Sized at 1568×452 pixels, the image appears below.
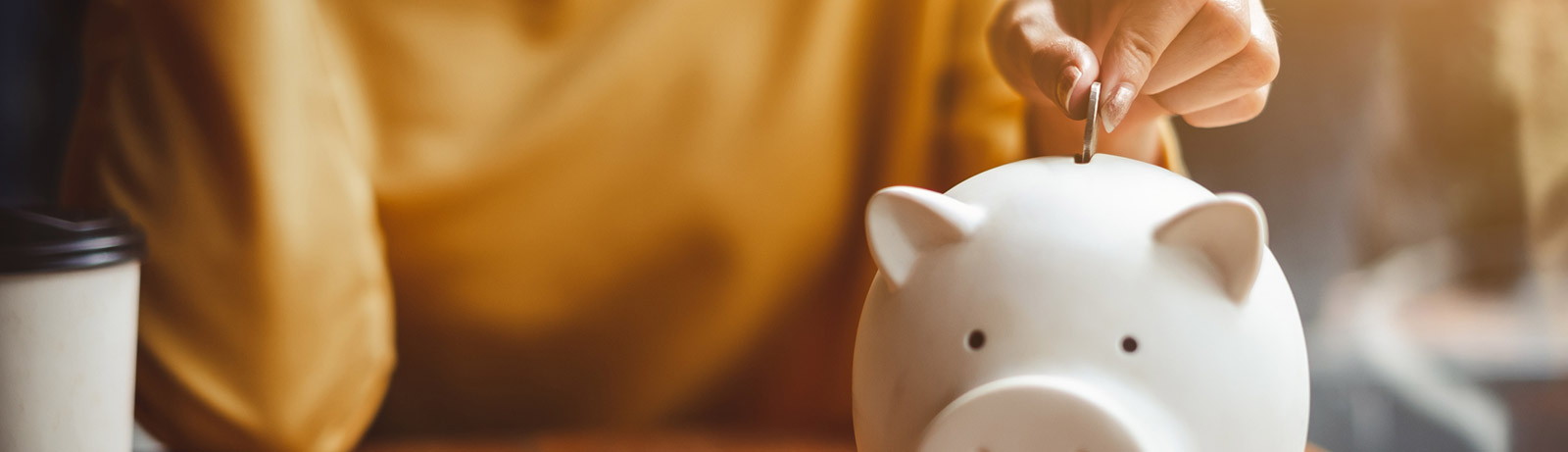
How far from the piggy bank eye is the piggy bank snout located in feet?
0.05

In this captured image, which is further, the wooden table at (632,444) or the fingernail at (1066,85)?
the wooden table at (632,444)

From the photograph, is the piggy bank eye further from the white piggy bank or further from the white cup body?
the white cup body

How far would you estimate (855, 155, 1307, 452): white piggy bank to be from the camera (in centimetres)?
33

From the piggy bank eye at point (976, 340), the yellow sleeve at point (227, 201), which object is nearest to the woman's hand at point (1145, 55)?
the piggy bank eye at point (976, 340)

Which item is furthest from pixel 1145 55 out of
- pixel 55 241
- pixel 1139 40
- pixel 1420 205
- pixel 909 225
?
pixel 1420 205

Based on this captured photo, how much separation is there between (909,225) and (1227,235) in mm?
104

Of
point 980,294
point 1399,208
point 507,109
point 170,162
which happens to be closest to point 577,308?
point 507,109

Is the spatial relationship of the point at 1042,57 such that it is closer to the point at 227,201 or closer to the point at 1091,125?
the point at 1091,125

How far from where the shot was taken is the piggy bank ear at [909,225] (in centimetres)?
36

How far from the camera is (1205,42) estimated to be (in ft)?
1.39

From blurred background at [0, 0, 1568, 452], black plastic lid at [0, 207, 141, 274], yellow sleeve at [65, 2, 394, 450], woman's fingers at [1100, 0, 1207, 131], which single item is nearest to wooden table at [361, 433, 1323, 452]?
yellow sleeve at [65, 2, 394, 450]

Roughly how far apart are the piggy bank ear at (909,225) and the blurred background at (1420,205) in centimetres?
75

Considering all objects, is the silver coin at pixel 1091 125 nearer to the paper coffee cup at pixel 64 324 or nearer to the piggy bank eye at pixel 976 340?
the piggy bank eye at pixel 976 340

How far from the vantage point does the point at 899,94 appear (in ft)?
2.09
